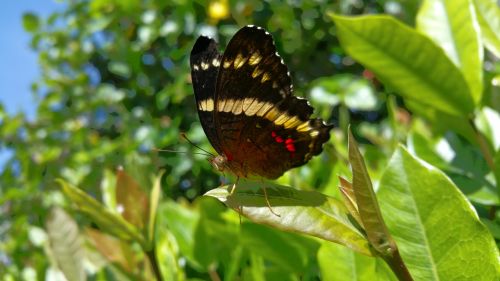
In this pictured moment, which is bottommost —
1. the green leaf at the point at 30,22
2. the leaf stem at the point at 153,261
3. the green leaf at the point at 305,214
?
the green leaf at the point at 30,22

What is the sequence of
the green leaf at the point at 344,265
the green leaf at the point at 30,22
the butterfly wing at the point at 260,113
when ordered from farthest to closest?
the green leaf at the point at 30,22 → the butterfly wing at the point at 260,113 → the green leaf at the point at 344,265

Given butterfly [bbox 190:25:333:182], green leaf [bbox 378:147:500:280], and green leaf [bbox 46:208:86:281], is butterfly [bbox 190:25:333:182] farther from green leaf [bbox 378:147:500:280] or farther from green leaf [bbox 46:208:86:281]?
green leaf [bbox 378:147:500:280]

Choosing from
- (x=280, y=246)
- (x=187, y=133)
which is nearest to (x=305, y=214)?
(x=280, y=246)

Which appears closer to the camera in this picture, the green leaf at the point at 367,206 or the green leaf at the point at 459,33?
the green leaf at the point at 367,206

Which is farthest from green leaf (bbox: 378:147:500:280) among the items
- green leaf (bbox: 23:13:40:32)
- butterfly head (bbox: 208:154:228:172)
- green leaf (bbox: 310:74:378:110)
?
Answer: green leaf (bbox: 23:13:40:32)

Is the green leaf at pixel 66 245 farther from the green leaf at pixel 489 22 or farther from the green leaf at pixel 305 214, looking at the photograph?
the green leaf at pixel 489 22

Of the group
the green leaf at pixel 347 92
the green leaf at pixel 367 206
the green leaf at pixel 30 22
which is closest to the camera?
the green leaf at pixel 367 206

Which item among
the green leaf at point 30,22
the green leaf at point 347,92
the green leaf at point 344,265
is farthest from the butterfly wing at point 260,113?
the green leaf at point 30,22

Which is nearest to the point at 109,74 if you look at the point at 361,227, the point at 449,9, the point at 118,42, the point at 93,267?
the point at 118,42
